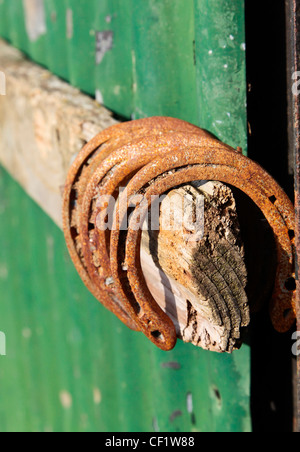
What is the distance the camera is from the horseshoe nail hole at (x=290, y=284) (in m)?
0.76

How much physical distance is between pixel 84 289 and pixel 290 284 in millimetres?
852

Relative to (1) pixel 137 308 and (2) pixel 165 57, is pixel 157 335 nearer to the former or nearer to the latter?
(1) pixel 137 308

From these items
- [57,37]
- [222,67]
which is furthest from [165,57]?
[57,37]

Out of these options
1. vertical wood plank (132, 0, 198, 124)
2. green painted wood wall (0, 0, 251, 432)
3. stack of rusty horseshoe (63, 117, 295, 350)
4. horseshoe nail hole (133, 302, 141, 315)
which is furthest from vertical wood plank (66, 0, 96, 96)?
horseshoe nail hole (133, 302, 141, 315)

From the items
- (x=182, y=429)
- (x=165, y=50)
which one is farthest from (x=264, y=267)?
(x=182, y=429)

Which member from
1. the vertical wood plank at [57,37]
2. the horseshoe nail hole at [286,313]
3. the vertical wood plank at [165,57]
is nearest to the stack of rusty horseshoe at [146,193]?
the horseshoe nail hole at [286,313]

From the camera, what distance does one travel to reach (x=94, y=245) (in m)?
0.87

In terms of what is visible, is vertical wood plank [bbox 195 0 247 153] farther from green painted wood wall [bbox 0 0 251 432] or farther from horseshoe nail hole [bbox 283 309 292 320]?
horseshoe nail hole [bbox 283 309 292 320]

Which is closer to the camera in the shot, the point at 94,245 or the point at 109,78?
the point at 94,245

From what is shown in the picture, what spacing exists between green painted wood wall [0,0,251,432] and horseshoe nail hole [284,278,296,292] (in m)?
0.21

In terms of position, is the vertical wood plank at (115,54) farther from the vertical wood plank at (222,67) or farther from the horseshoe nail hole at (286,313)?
the horseshoe nail hole at (286,313)

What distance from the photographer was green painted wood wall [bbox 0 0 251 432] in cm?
86

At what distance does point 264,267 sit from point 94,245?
260 millimetres

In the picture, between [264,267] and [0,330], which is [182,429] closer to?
[264,267]
